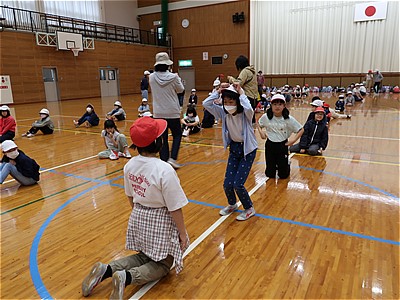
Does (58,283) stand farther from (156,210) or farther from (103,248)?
(156,210)

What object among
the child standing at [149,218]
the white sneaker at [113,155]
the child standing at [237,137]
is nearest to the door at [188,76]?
the white sneaker at [113,155]

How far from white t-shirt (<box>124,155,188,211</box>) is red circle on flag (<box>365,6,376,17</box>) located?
21207 millimetres

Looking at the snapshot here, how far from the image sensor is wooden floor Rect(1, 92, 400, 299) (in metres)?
2.09

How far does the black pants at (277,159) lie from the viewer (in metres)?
4.11

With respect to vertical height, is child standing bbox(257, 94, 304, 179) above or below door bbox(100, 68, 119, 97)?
below

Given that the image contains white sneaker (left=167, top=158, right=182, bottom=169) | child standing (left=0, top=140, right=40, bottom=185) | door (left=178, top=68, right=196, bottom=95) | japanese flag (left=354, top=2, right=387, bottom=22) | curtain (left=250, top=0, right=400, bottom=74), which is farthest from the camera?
door (left=178, top=68, right=196, bottom=95)

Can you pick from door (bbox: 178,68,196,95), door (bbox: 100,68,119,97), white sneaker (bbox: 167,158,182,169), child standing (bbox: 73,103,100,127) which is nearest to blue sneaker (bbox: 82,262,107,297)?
white sneaker (bbox: 167,158,182,169)

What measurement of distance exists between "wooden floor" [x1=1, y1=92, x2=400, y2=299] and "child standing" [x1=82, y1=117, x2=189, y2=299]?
15 centimetres

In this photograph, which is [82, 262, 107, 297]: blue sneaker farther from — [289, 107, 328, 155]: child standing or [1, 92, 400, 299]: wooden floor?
[289, 107, 328, 155]: child standing

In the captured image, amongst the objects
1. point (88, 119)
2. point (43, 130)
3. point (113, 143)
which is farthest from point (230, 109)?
point (88, 119)

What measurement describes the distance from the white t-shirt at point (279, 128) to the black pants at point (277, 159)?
71 mm

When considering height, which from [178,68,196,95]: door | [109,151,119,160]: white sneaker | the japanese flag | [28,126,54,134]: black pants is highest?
the japanese flag

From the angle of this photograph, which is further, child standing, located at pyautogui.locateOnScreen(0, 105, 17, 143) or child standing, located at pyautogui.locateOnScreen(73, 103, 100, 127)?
child standing, located at pyautogui.locateOnScreen(73, 103, 100, 127)

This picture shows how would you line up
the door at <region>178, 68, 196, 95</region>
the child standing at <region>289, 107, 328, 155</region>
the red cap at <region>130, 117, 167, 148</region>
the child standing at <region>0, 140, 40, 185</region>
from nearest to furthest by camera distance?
the red cap at <region>130, 117, 167, 148</region>
the child standing at <region>0, 140, 40, 185</region>
the child standing at <region>289, 107, 328, 155</region>
the door at <region>178, 68, 196, 95</region>
